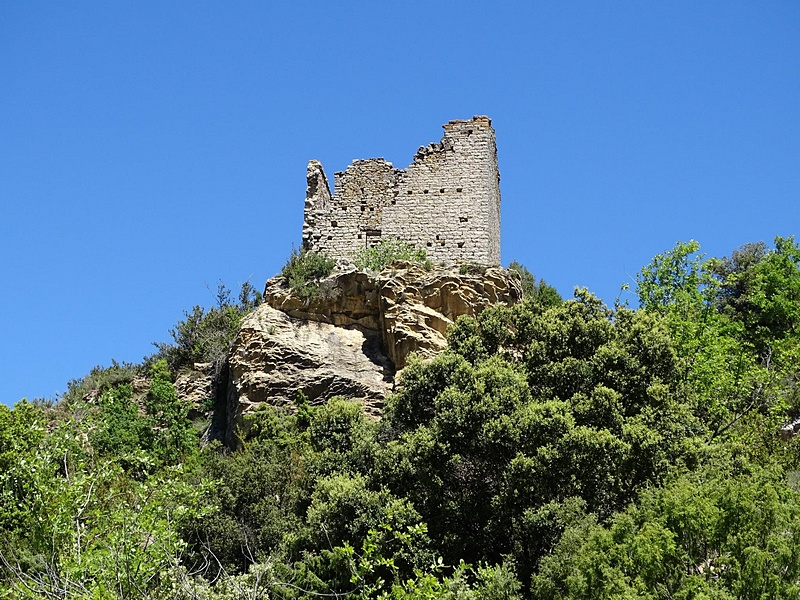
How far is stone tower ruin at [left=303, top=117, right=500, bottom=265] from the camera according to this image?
105ft

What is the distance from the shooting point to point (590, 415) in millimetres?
21562

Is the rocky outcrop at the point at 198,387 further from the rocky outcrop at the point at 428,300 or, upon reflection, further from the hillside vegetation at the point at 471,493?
the rocky outcrop at the point at 428,300

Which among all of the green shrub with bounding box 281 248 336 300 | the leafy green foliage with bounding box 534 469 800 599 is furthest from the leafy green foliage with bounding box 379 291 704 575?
the green shrub with bounding box 281 248 336 300

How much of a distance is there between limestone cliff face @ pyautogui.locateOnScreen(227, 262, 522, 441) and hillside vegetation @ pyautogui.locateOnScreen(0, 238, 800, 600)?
4.29 ft

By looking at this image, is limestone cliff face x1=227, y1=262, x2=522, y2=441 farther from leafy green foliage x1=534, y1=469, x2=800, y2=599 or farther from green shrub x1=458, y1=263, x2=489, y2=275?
leafy green foliage x1=534, y1=469, x2=800, y2=599

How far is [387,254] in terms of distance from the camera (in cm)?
3145

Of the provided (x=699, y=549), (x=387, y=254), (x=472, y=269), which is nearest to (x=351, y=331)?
(x=387, y=254)

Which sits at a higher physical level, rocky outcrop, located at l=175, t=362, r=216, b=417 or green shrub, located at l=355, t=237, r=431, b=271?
green shrub, located at l=355, t=237, r=431, b=271

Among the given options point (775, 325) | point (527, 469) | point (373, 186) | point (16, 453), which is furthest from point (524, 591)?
point (775, 325)

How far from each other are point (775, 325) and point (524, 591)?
22.6 m

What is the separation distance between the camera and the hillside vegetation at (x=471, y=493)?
1712 centimetres

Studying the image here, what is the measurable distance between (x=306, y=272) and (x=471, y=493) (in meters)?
10.5

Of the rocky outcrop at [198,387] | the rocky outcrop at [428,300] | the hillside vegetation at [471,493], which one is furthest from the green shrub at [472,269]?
the rocky outcrop at [198,387]

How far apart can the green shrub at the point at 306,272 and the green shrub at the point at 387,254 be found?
33.7 inches
